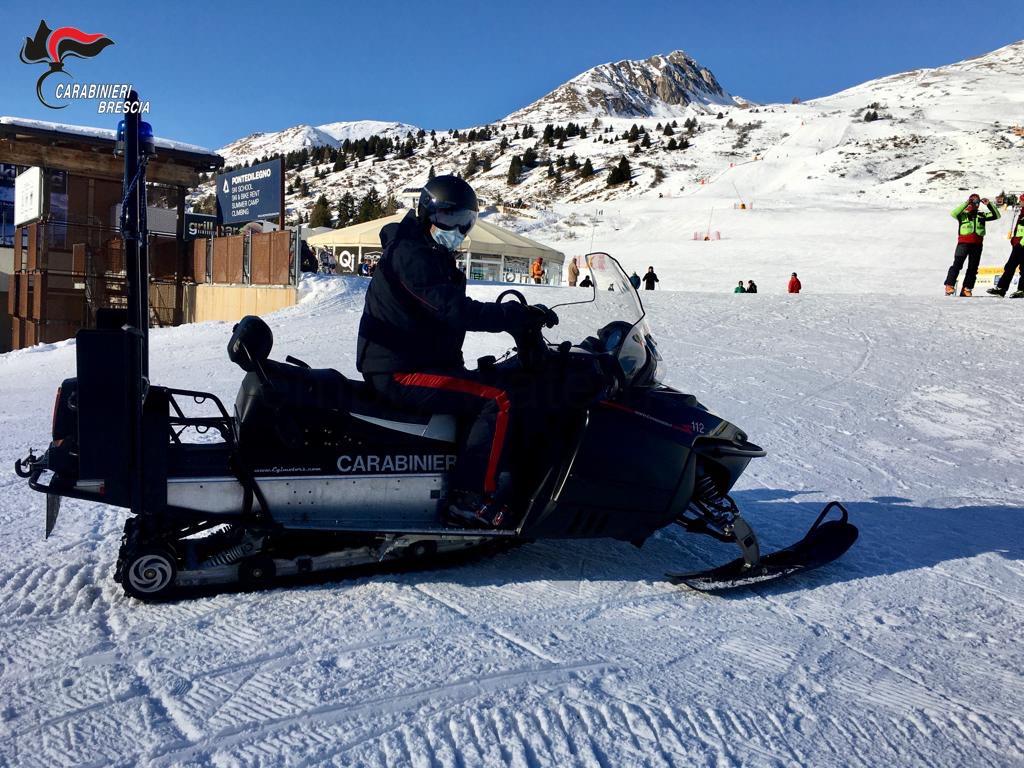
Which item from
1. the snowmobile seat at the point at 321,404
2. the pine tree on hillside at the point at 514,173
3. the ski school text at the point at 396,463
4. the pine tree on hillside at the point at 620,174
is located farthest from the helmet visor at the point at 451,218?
the pine tree on hillside at the point at 514,173

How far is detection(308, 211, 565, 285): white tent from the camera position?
24203 mm

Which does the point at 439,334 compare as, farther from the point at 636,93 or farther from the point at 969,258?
the point at 636,93

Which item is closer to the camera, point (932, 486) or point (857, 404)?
point (932, 486)

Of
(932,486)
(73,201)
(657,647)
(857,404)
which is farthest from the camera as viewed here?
(73,201)

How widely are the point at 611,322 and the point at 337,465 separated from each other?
1.41 m

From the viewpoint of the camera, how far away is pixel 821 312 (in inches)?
471

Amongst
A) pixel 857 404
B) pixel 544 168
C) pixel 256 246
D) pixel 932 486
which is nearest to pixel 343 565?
pixel 932 486

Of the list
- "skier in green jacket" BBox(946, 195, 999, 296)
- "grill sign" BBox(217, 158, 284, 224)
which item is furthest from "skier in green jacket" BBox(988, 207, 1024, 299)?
"grill sign" BBox(217, 158, 284, 224)

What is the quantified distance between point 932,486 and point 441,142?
8582cm

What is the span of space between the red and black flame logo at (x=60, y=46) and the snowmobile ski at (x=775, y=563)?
45.4 feet

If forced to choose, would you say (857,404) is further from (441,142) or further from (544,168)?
(441,142)

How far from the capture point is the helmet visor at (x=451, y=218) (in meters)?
3.22

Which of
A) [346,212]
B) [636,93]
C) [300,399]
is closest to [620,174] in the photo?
[346,212]

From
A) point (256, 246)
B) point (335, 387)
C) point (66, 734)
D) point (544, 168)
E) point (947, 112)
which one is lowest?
point (66, 734)
